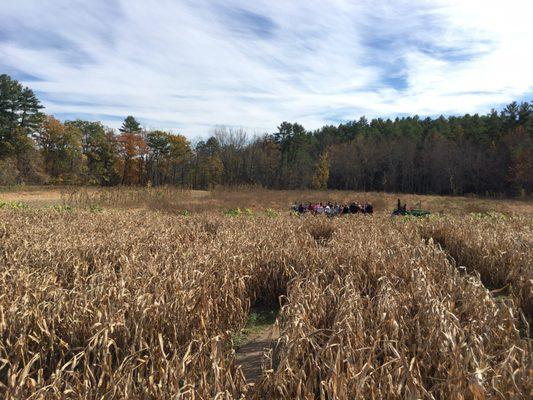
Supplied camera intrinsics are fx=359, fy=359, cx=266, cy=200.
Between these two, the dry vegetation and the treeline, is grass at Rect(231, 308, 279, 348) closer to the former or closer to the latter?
the dry vegetation

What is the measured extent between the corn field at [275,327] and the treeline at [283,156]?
38.7 metres

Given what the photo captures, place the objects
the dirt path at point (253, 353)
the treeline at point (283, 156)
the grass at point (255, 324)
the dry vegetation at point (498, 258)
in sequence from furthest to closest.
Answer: the treeline at point (283, 156), the dry vegetation at point (498, 258), the grass at point (255, 324), the dirt path at point (253, 353)

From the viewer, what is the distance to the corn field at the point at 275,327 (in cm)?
211

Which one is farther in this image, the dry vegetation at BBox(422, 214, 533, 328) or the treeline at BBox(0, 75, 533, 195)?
the treeline at BBox(0, 75, 533, 195)

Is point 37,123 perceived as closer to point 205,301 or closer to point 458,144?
point 205,301

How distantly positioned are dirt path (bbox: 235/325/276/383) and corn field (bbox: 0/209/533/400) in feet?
0.64

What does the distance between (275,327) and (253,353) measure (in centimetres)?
56

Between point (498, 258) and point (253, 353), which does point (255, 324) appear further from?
point (498, 258)

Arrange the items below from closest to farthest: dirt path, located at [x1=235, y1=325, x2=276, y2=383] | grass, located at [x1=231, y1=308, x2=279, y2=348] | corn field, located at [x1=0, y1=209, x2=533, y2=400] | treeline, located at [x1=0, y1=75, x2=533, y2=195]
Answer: corn field, located at [x1=0, y1=209, x2=533, y2=400], dirt path, located at [x1=235, y1=325, x2=276, y2=383], grass, located at [x1=231, y1=308, x2=279, y2=348], treeline, located at [x1=0, y1=75, x2=533, y2=195]

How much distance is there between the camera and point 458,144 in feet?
212

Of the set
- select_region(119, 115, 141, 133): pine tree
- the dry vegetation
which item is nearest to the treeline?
select_region(119, 115, 141, 133): pine tree

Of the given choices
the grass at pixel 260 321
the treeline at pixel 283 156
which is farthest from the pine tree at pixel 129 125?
the grass at pixel 260 321

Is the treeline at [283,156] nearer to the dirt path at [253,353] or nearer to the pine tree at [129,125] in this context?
the pine tree at [129,125]

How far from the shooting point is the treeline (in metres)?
49.8
